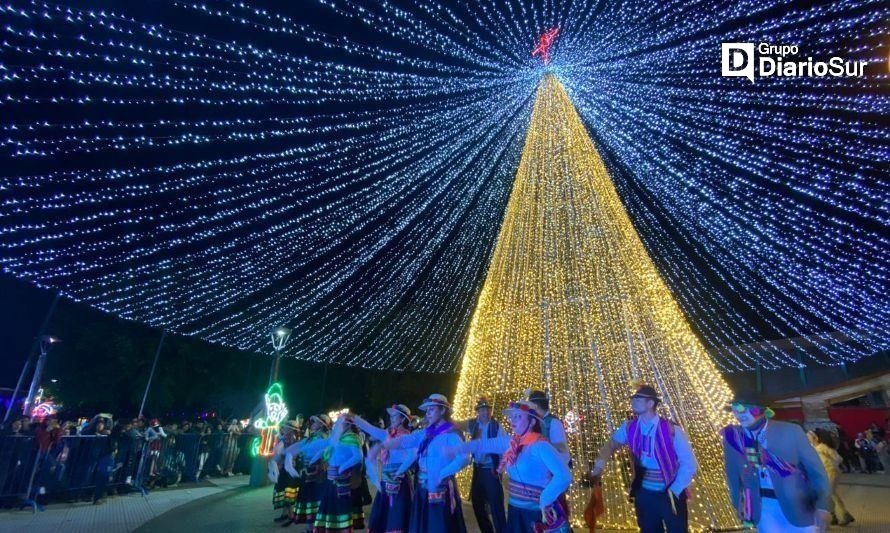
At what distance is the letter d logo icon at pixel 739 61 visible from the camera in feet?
22.5

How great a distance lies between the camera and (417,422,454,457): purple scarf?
4105 mm

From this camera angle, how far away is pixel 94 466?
9438 mm

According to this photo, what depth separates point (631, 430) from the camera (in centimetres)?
376

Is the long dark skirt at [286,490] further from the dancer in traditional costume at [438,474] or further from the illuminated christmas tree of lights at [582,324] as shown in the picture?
the dancer in traditional costume at [438,474]

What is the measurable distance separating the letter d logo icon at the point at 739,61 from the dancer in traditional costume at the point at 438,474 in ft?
20.6

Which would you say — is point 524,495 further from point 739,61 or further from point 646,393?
point 739,61

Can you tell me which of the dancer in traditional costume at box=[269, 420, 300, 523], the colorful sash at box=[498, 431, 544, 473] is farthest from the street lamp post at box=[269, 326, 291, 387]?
the colorful sash at box=[498, 431, 544, 473]

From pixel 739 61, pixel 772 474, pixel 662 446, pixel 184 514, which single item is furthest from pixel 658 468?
pixel 184 514

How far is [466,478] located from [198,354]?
60.4 feet

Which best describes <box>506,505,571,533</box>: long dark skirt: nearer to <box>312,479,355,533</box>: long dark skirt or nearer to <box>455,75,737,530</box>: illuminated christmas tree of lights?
<box>312,479,355,533</box>: long dark skirt

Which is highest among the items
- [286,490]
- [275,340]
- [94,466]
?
[275,340]

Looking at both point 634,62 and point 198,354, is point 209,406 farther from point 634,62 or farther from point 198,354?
point 634,62

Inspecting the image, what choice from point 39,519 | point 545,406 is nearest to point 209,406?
point 39,519

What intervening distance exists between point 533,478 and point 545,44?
22.4 feet
